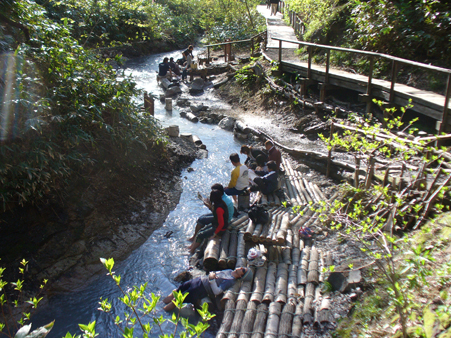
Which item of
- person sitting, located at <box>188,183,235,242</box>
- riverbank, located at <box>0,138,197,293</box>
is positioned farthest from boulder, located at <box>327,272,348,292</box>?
riverbank, located at <box>0,138,197,293</box>

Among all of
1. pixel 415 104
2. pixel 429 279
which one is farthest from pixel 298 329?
pixel 415 104

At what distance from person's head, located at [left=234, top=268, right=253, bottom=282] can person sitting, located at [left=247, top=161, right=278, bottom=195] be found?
2.71m

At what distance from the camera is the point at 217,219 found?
20.7 ft

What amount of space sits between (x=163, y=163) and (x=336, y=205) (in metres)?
6.06

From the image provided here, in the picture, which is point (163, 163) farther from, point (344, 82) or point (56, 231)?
point (344, 82)

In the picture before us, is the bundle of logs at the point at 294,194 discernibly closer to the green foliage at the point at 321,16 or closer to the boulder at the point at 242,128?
the boulder at the point at 242,128

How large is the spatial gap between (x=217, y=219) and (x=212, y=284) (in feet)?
4.45

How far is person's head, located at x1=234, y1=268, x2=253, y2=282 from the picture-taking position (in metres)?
5.36

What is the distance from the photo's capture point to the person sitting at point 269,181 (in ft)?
25.8

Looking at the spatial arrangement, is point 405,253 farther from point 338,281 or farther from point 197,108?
point 197,108

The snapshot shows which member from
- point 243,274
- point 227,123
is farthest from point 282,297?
point 227,123

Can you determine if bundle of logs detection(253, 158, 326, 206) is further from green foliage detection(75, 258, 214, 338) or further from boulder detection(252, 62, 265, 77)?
boulder detection(252, 62, 265, 77)

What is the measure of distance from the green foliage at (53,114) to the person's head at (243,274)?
3.66 meters

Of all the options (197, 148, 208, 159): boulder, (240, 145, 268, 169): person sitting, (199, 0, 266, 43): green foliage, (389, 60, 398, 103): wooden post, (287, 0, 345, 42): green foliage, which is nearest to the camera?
(389, 60, 398, 103): wooden post
